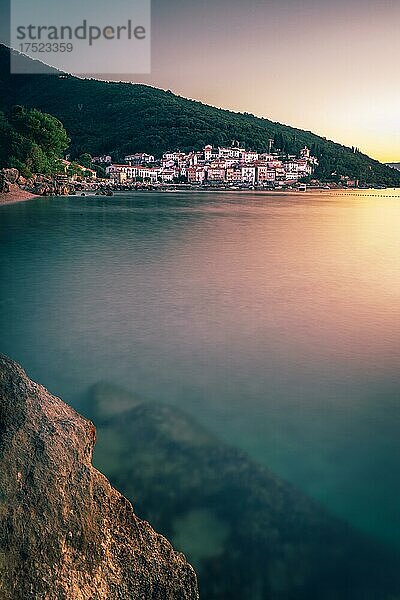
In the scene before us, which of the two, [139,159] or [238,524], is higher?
[139,159]

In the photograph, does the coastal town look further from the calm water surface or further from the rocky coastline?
the calm water surface

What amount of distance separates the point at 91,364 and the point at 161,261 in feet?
36.3

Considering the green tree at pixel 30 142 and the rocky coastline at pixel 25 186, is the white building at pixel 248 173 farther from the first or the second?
the rocky coastline at pixel 25 186

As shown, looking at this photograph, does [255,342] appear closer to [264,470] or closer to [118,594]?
[264,470]

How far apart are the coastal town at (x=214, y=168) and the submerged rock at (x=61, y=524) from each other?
10306 cm

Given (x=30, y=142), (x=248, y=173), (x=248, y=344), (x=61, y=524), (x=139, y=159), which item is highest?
(x=139, y=159)

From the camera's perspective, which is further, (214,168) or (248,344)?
(214,168)

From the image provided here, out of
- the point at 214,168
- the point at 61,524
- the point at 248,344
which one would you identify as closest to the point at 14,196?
the point at 248,344

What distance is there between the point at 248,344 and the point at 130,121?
13508 centimetres

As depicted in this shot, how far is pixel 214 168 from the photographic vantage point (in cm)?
11975

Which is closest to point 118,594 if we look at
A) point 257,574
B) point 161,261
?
point 257,574

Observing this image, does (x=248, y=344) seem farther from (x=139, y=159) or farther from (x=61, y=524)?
(x=139, y=159)

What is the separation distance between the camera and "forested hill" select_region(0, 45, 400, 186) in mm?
128500

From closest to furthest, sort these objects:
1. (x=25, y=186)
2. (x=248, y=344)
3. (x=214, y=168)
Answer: (x=248, y=344)
(x=25, y=186)
(x=214, y=168)
